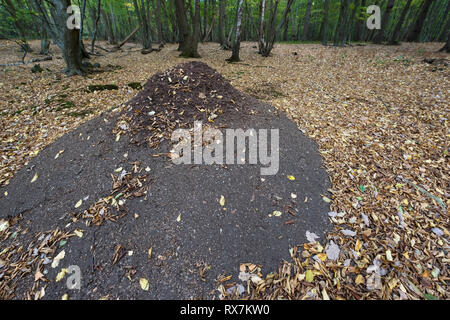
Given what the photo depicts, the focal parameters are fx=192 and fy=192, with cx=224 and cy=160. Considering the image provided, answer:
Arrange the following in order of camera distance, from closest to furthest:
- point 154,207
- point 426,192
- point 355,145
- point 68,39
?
point 154,207 → point 426,192 → point 355,145 → point 68,39

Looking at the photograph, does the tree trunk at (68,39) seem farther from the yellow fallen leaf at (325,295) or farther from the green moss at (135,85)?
the yellow fallen leaf at (325,295)

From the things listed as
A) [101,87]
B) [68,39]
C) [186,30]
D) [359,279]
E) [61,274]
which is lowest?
[61,274]

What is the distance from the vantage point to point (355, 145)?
13.2ft

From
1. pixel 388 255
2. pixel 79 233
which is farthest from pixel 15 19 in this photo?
pixel 388 255

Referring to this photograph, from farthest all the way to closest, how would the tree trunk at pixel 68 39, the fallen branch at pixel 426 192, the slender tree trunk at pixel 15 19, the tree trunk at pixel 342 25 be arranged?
the tree trunk at pixel 342 25, the slender tree trunk at pixel 15 19, the tree trunk at pixel 68 39, the fallen branch at pixel 426 192

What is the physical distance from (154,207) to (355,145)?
4.07 m

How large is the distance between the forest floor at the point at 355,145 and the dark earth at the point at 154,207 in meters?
0.31

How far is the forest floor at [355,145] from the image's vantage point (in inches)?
80.7

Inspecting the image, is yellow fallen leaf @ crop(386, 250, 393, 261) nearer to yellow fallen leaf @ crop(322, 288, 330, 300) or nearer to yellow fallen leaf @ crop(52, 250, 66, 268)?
yellow fallen leaf @ crop(322, 288, 330, 300)

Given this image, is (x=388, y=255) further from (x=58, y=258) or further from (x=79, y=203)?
(x=79, y=203)

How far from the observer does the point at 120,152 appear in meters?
3.25

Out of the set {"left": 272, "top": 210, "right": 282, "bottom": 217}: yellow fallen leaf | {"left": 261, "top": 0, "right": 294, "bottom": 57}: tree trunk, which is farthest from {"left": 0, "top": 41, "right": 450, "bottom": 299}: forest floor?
{"left": 261, "top": 0, "right": 294, "bottom": 57}: tree trunk

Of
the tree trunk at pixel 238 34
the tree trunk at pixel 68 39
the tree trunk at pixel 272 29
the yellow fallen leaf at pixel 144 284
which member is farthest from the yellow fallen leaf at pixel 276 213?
the tree trunk at pixel 272 29
